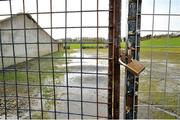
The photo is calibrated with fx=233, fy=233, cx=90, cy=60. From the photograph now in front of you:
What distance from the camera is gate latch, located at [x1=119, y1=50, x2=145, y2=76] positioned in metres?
2.11

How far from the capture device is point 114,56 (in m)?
2.31

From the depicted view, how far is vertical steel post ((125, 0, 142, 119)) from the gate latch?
64 millimetres

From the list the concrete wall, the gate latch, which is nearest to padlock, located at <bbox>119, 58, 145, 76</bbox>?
the gate latch

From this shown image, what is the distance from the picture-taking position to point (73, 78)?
857cm

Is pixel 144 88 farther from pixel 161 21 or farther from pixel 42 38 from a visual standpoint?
pixel 42 38

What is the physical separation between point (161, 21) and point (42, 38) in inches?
527

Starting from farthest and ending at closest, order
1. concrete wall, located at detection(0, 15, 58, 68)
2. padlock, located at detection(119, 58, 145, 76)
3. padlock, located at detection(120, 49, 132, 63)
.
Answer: concrete wall, located at detection(0, 15, 58, 68) < padlock, located at detection(120, 49, 132, 63) < padlock, located at detection(119, 58, 145, 76)

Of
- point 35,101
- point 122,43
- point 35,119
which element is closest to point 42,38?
point 35,101

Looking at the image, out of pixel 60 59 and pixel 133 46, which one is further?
pixel 60 59

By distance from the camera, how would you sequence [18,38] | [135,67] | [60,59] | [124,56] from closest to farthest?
[135,67], [124,56], [60,59], [18,38]

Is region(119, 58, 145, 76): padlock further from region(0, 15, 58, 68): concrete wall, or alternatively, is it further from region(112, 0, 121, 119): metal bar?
region(0, 15, 58, 68): concrete wall

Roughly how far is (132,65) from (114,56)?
0.23m

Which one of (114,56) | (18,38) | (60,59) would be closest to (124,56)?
(114,56)

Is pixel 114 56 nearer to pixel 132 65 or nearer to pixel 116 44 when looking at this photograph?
pixel 116 44
